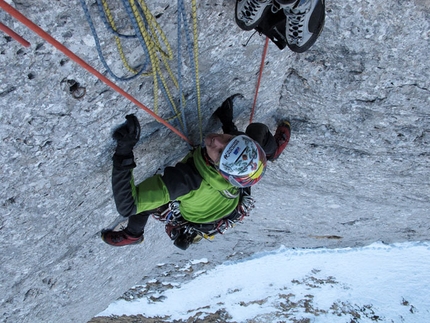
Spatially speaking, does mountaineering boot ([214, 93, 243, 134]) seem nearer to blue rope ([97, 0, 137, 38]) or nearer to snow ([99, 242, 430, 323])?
blue rope ([97, 0, 137, 38])

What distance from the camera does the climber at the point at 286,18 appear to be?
203 centimetres

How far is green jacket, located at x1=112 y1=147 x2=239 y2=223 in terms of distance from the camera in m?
2.81

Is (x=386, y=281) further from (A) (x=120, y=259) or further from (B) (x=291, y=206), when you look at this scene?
(A) (x=120, y=259)

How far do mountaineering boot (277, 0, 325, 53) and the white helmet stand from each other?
862 millimetres

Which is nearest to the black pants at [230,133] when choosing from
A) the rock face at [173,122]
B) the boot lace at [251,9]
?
the rock face at [173,122]

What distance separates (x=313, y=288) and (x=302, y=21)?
7.62 meters

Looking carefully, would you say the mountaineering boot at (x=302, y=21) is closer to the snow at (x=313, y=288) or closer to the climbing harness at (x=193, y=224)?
the climbing harness at (x=193, y=224)

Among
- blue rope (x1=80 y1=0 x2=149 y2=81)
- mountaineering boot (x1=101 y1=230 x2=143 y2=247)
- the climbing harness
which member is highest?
blue rope (x1=80 y1=0 x2=149 y2=81)

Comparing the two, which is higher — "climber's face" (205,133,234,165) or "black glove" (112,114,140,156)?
"black glove" (112,114,140,156)

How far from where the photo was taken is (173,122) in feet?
9.86

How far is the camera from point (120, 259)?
16.9ft

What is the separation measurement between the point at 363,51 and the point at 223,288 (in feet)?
22.1

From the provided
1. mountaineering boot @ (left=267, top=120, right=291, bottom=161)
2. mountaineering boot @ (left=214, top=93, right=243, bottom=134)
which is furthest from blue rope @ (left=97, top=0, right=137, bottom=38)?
mountaineering boot @ (left=267, top=120, right=291, bottom=161)

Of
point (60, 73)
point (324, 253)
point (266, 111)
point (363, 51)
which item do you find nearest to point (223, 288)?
point (324, 253)
